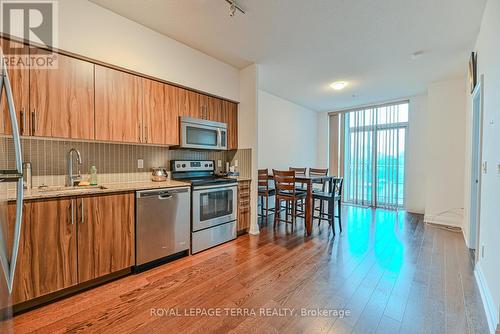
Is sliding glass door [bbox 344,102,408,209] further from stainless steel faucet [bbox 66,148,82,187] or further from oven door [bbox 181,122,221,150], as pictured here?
stainless steel faucet [bbox 66,148,82,187]

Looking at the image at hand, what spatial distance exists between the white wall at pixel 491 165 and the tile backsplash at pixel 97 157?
2.62 metres

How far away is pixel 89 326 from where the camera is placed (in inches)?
60.2

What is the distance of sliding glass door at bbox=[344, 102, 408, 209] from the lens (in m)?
5.16

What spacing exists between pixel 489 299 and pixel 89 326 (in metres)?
2.96

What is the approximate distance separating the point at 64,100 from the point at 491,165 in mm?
3748

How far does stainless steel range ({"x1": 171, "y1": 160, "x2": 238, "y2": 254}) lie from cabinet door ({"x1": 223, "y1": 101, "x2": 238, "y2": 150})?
1.73ft

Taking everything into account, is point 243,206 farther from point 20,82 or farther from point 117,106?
point 20,82

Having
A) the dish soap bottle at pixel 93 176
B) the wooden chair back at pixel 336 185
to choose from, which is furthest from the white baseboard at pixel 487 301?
the dish soap bottle at pixel 93 176

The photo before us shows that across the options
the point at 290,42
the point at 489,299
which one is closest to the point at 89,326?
the point at 489,299

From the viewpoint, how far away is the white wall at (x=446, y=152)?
12.7 feet

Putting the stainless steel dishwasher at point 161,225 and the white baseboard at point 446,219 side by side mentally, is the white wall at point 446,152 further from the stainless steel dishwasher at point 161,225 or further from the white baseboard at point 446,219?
the stainless steel dishwasher at point 161,225

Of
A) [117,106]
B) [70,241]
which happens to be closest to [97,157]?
[117,106]

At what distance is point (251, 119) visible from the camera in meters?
3.49

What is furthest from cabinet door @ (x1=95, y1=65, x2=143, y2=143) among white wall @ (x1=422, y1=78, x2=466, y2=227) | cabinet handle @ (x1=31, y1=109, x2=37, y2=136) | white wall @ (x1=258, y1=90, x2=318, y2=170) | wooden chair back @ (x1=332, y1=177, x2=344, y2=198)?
white wall @ (x1=422, y1=78, x2=466, y2=227)
